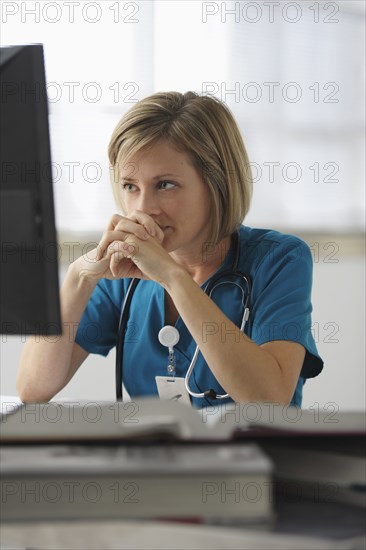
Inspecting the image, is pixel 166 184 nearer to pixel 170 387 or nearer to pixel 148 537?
pixel 170 387

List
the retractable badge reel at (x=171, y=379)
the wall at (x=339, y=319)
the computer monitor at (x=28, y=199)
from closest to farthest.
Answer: the computer monitor at (x=28, y=199), the retractable badge reel at (x=171, y=379), the wall at (x=339, y=319)

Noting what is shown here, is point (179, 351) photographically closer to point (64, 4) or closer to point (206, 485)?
point (206, 485)

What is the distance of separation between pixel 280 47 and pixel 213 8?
31 centimetres

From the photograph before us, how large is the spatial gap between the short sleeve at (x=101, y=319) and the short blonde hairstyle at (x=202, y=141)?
178 mm

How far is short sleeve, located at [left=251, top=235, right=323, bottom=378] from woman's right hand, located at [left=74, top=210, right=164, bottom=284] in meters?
0.21

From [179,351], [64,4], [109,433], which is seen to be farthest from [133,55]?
[109,433]

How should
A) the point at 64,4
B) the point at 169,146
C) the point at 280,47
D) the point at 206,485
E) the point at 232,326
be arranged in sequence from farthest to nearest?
the point at 280,47 → the point at 64,4 → the point at 169,146 → the point at 232,326 → the point at 206,485

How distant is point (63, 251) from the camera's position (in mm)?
2766

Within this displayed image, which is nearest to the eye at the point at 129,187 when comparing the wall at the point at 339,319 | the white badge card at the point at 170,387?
the white badge card at the point at 170,387

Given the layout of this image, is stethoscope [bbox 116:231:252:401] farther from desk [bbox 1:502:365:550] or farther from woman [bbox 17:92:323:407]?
desk [bbox 1:502:365:550]

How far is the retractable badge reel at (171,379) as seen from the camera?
1274 mm

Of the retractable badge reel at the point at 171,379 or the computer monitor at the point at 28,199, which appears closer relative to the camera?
the computer monitor at the point at 28,199

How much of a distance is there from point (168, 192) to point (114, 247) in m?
0.15

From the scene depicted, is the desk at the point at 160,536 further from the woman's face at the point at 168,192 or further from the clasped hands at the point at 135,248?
the woman's face at the point at 168,192
